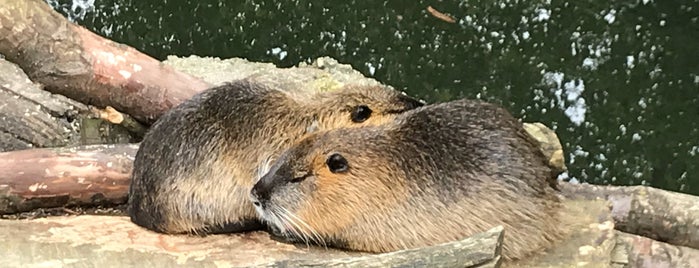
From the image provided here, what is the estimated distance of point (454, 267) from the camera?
1424 millimetres

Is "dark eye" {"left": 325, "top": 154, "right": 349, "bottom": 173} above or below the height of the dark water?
below

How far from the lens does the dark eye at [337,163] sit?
1.69 m

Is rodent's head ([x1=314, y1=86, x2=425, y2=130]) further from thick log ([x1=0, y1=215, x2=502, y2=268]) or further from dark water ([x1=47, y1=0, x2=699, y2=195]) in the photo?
dark water ([x1=47, y1=0, x2=699, y2=195])

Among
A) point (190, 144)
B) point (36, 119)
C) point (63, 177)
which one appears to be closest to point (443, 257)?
point (190, 144)

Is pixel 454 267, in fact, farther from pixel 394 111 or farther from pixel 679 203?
pixel 679 203

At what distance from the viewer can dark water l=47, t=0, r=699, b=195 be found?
9.42 ft

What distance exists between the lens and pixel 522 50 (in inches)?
124

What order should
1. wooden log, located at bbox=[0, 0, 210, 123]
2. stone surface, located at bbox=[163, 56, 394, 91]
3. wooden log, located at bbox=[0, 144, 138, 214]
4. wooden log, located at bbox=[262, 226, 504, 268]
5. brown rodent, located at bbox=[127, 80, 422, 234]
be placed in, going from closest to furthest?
1. wooden log, located at bbox=[262, 226, 504, 268]
2. brown rodent, located at bbox=[127, 80, 422, 234]
3. wooden log, located at bbox=[0, 144, 138, 214]
4. wooden log, located at bbox=[0, 0, 210, 123]
5. stone surface, located at bbox=[163, 56, 394, 91]

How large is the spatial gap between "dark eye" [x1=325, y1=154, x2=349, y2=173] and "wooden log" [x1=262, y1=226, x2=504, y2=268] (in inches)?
10.9

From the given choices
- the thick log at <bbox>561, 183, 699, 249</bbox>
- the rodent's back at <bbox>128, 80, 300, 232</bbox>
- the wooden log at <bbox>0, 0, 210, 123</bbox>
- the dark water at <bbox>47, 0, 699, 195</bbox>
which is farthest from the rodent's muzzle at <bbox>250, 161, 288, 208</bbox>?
the dark water at <bbox>47, 0, 699, 195</bbox>

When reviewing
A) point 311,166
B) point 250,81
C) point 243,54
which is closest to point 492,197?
point 311,166

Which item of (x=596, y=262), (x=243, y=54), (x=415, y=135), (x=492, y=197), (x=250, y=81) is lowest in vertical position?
(x=596, y=262)

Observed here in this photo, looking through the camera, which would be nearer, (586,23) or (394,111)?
(394,111)

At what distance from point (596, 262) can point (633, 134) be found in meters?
1.32
